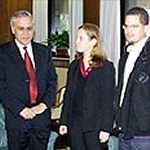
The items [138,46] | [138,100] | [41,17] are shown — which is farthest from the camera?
[41,17]

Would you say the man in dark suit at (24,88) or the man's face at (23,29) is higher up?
the man's face at (23,29)

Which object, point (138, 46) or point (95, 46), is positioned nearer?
point (138, 46)

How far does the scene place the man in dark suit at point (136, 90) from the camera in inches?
109

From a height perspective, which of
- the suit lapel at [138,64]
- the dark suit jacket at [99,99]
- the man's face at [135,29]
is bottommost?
the dark suit jacket at [99,99]

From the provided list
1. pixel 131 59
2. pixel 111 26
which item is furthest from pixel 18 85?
pixel 111 26

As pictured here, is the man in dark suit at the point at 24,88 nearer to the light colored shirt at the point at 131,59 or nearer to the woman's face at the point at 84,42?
the woman's face at the point at 84,42

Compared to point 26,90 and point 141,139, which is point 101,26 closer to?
point 26,90

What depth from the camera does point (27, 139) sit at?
347cm

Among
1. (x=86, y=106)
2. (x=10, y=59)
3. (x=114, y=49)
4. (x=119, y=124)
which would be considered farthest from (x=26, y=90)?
(x=114, y=49)

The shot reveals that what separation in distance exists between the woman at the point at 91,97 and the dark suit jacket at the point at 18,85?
31cm

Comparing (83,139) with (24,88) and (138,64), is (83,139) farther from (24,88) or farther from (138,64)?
(138,64)

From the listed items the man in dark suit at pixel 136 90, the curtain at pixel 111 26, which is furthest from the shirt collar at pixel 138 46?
the curtain at pixel 111 26

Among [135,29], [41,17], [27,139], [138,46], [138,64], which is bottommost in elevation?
[27,139]

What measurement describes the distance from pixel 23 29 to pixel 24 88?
16.7 inches
